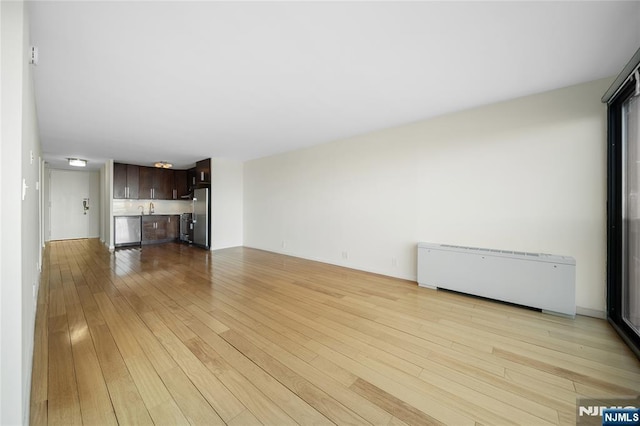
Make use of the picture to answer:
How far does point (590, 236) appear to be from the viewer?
2.46 m

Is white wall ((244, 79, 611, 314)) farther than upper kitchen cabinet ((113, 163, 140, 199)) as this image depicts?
No

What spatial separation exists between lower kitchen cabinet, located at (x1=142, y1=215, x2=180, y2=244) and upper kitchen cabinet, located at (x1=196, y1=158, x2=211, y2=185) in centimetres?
188

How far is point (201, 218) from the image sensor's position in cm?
647

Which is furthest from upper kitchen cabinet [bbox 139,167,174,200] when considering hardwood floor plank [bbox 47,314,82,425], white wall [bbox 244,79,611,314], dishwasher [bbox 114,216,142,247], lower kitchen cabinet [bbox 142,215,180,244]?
hardwood floor plank [bbox 47,314,82,425]

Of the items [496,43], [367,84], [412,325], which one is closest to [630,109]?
[496,43]

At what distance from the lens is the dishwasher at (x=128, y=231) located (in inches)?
255

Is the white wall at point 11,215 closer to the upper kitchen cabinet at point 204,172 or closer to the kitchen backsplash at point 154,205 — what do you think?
the upper kitchen cabinet at point 204,172

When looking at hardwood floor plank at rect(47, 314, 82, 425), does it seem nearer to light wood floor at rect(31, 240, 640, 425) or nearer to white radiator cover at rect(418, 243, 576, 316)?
light wood floor at rect(31, 240, 640, 425)

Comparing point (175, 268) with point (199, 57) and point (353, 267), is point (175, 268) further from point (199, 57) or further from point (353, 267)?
point (199, 57)

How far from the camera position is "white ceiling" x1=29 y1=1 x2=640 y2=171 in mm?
1555

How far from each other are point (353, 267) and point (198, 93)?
11.6ft

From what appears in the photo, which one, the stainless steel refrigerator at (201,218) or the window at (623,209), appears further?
the stainless steel refrigerator at (201,218)

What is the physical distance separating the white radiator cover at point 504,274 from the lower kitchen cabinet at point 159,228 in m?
7.50

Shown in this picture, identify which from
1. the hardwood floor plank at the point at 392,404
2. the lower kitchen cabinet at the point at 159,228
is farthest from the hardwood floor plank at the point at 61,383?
the lower kitchen cabinet at the point at 159,228
